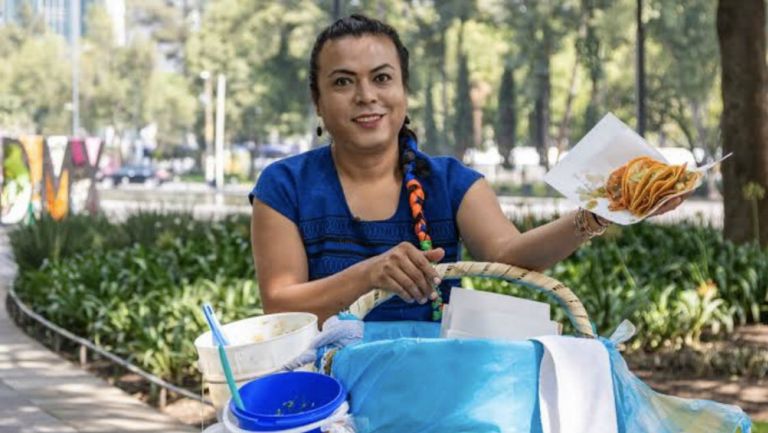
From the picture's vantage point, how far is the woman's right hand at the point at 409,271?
6.59 ft

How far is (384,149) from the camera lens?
246 centimetres

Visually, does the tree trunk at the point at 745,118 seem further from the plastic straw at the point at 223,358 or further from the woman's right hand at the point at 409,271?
the plastic straw at the point at 223,358

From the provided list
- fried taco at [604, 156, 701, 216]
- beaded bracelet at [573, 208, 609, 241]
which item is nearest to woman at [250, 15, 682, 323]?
beaded bracelet at [573, 208, 609, 241]

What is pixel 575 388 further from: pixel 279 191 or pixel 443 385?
pixel 279 191

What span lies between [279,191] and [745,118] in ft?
25.7

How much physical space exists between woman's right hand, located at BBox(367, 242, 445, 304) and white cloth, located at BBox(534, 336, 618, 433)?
0.32m

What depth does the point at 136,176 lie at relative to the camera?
2191 inches

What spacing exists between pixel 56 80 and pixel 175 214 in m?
51.1

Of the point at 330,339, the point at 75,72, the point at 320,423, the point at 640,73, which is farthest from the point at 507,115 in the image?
the point at 320,423

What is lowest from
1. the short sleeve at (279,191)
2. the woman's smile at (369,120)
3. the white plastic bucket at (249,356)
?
the white plastic bucket at (249,356)

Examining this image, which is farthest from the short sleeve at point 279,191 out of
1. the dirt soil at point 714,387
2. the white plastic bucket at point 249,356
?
the dirt soil at point 714,387

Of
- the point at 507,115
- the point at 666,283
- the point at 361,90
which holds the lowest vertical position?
the point at 666,283

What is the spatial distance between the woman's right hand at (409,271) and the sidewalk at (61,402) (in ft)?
11.9

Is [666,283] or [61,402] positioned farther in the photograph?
[666,283]
